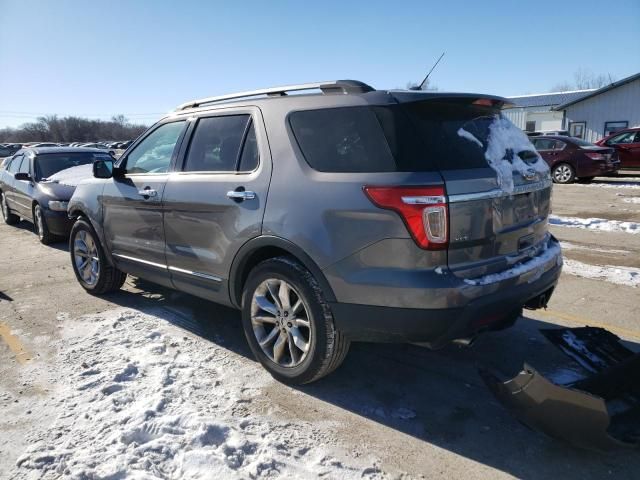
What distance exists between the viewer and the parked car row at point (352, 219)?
272 centimetres

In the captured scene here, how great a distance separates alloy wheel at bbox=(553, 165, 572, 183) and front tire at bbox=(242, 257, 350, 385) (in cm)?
1507

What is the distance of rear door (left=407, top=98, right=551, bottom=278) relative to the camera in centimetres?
274

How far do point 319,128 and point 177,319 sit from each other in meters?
2.48

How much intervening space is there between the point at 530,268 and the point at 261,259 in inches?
69.5

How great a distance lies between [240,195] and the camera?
3451 mm

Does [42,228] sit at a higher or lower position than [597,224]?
higher

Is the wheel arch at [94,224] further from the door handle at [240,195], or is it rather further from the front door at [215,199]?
the door handle at [240,195]

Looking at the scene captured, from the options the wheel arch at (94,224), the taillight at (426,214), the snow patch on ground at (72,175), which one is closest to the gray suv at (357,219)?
the taillight at (426,214)

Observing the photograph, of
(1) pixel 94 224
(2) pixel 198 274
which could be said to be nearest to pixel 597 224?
(2) pixel 198 274

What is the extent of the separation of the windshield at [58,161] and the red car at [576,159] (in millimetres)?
12272

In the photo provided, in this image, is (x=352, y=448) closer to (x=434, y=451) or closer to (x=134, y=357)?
(x=434, y=451)

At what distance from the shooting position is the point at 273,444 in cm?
276

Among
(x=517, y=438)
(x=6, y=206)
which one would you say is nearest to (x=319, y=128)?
(x=517, y=438)

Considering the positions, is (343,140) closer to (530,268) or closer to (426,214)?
(426,214)
